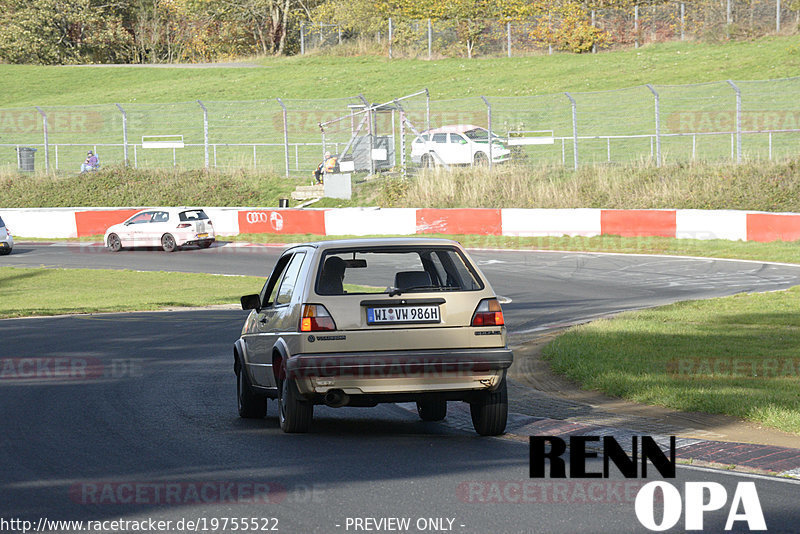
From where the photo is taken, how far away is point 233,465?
24.8 ft

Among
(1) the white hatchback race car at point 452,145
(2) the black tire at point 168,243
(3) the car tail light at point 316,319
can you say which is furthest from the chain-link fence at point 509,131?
(3) the car tail light at point 316,319

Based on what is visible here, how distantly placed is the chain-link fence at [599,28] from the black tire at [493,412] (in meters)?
51.6

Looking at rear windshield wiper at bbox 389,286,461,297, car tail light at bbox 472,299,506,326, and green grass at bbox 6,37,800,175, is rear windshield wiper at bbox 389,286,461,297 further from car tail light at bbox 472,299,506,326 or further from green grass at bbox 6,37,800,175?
green grass at bbox 6,37,800,175

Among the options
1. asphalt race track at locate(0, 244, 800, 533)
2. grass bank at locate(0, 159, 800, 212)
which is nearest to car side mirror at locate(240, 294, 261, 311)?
asphalt race track at locate(0, 244, 800, 533)

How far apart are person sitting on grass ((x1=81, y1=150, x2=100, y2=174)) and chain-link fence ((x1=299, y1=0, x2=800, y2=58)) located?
95.4ft

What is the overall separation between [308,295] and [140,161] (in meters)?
39.1

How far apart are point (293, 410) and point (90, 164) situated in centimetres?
3924

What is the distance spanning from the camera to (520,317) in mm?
17172

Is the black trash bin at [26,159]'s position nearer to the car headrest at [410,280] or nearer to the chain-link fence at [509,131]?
the chain-link fence at [509,131]

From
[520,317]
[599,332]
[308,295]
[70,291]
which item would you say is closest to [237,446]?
[308,295]

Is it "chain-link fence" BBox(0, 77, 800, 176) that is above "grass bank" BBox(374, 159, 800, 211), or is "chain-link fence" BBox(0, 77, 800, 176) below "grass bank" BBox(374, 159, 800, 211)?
above

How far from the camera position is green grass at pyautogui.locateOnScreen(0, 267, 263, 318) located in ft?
68.0

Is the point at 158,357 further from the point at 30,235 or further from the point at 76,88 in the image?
the point at 76,88

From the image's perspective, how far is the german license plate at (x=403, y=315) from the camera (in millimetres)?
8211
